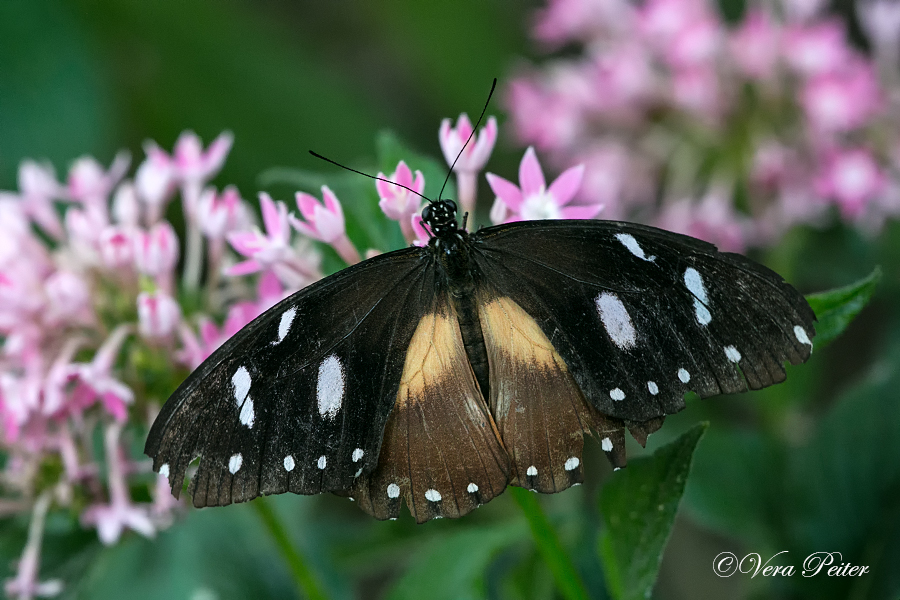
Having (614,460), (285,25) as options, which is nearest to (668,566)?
(614,460)

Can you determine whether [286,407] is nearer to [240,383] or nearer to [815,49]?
[240,383]

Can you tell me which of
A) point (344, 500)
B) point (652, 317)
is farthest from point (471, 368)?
point (344, 500)

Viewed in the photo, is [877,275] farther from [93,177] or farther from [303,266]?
[93,177]

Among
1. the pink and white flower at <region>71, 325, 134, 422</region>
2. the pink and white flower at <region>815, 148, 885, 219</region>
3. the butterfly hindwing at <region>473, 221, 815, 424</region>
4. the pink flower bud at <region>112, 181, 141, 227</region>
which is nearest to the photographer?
the butterfly hindwing at <region>473, 221, 815, 424</region>

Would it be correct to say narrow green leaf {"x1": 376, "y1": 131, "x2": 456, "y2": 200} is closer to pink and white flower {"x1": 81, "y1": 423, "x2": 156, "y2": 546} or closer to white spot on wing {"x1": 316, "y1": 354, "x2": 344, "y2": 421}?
white spot on wing {"x1": 316, "y1": 354, "x2": 344, "y2": 421}

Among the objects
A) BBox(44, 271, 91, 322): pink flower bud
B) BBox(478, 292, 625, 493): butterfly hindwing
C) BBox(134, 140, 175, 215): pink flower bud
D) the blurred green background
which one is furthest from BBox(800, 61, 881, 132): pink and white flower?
BBox(44, 271, 91, 322): pink flower bud

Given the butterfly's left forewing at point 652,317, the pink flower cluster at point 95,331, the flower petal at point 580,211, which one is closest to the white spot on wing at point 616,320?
the butterfly's left forewing at point 652,317
